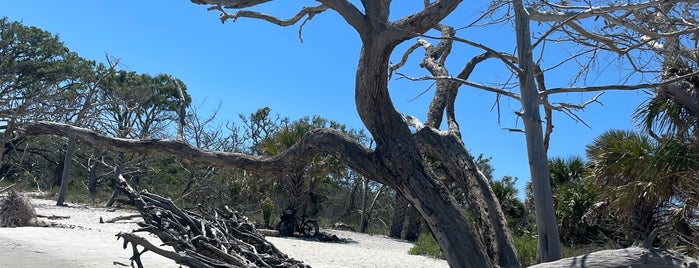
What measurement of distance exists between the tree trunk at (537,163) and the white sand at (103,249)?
4.76 metres

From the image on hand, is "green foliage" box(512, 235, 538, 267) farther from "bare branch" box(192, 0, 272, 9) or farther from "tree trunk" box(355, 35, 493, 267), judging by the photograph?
"bare branch" box(192, 0, 272, 9)

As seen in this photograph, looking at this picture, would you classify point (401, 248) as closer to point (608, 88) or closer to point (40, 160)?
point (608, 88)

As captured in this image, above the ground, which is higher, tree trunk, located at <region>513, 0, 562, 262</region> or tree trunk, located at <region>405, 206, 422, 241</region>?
tree trunk, located at <region>405, 206, 422, 241</region>

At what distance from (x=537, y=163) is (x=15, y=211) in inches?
531

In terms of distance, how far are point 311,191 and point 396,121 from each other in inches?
747

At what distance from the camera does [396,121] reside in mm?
5363

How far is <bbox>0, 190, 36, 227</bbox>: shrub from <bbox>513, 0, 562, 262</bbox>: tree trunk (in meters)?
13.4

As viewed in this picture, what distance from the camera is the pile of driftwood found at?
581cm

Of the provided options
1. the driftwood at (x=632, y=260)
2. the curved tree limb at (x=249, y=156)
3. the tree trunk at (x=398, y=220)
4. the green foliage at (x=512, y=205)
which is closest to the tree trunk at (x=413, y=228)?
the tree trunk at (x=398, y=220)

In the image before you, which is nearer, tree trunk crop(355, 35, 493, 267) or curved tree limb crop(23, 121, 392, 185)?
tree trunk crop(355, 35, 493, 267)

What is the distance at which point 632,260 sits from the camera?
3975mm

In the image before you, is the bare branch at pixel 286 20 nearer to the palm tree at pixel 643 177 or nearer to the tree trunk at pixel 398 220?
the palm tree at pixel 643 177

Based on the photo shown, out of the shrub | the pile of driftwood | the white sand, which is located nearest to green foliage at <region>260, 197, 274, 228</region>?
the white sand

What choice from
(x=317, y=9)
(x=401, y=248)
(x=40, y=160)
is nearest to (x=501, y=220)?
(x=317, y=9)
